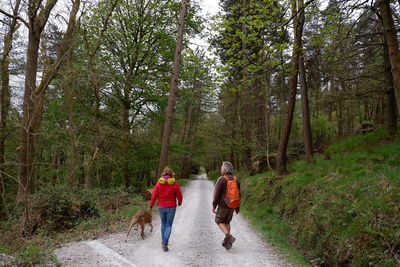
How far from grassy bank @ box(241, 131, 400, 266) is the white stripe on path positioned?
348 centimetres

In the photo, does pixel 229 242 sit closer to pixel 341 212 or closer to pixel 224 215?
pixel 224 215

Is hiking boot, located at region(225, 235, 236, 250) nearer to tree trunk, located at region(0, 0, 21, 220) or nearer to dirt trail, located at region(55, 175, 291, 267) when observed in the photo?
dirt trail, located at region(55, 175, 291, 267)

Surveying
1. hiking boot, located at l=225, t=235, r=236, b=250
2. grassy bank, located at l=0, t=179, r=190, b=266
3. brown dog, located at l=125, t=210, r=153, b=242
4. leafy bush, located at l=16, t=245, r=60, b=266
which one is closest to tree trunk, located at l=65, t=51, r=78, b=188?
grassy bank, located at l=0, t=179, r=190, b=266

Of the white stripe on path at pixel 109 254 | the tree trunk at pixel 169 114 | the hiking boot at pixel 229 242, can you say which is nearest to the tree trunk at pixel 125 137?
the tree trunk at pixel 169 114

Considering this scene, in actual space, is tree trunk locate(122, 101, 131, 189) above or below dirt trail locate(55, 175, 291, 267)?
above

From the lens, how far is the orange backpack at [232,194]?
5.51 m

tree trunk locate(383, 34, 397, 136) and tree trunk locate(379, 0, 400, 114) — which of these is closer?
tree trunk locate(379, 0, 400, 114)

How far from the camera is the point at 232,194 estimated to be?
5.53m

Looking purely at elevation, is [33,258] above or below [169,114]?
below

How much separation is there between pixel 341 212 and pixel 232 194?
2534 mm

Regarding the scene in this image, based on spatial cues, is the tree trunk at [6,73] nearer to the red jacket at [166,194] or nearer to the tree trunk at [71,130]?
the tree trunk at [71,130]

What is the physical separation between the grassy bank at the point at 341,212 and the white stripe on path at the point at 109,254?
3.48 meters

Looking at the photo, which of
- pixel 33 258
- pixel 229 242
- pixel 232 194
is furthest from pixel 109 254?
pixel 232 194

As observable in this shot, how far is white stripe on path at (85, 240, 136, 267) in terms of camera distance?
4.52 metres
